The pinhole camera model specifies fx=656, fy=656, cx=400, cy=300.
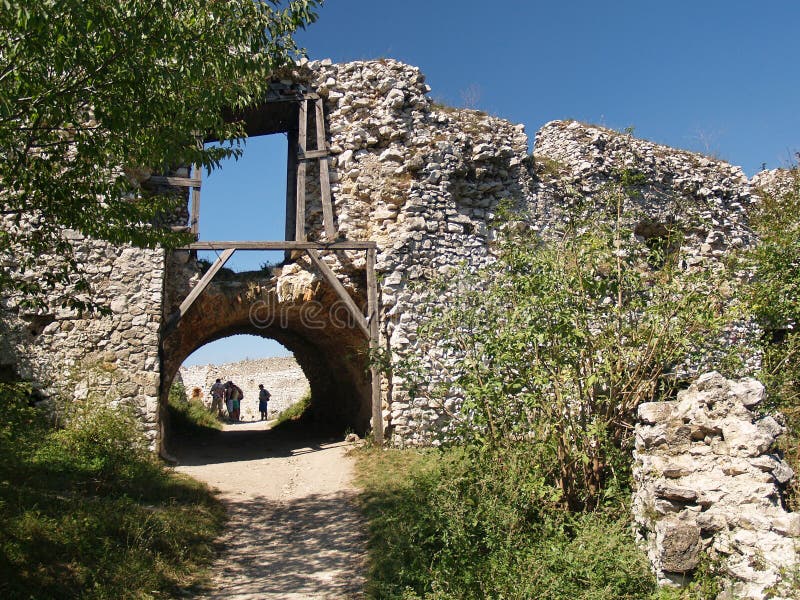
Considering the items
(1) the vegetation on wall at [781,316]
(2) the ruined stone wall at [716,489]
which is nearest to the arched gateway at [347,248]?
(1) the vegetation on wall at [781,316]

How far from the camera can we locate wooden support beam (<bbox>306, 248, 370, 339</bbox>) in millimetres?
10633

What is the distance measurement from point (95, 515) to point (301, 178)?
22.1 ft

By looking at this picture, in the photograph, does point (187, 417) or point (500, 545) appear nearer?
point (500, 545)

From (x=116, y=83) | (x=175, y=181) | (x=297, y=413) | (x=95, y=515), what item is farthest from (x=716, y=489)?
(x=297, y=413)

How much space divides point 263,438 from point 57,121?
957 cm

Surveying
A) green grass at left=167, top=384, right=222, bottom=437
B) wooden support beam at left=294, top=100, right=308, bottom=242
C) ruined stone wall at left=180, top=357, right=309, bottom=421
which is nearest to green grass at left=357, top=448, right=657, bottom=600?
wooden support beam at left=294, top=100, right=308, bottom=242

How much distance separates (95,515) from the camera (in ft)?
19.9

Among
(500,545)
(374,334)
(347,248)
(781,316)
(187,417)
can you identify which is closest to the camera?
(500,545)

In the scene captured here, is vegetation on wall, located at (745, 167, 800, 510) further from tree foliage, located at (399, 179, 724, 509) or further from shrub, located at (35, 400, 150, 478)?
shrub, located at (35, 400, 150, 478)

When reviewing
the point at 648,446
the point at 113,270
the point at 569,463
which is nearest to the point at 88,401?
the point at 113,270

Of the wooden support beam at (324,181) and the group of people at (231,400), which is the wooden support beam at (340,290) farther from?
the group of people at (231,400)

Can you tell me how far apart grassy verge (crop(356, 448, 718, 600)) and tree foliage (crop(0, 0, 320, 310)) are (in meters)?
3.95

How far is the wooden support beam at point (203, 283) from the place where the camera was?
33.5 ft

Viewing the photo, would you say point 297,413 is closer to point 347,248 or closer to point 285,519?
point 347,248
